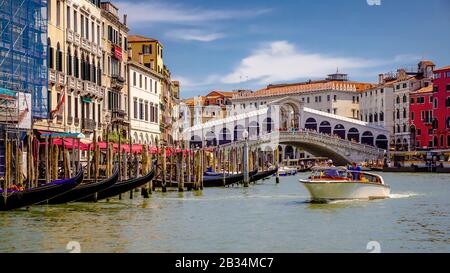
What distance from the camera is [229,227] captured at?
304 inches

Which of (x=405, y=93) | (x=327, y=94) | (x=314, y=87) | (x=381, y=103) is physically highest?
(x=314, y=87)

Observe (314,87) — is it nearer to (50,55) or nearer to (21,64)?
(50,55)

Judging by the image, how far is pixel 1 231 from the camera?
7.06 meters

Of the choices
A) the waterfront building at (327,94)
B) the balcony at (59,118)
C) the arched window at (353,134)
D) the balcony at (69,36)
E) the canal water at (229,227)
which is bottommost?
the canal water at (229,227)

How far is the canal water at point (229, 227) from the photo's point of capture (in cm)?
621

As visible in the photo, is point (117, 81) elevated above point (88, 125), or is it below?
above

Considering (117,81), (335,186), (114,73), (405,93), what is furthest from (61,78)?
(405,93)

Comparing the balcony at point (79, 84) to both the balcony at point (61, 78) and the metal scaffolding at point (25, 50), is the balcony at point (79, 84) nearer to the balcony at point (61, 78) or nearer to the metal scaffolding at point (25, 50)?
the balcony at point (61, 78)

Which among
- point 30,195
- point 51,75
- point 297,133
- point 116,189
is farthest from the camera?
point 297,133

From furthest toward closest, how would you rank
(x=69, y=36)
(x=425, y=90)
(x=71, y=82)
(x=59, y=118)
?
1. (x=425, y=90)
2. (x=71, y=82)
3. (x=69, y=36)
4. (x=59, y=118)

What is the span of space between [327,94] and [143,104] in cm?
2583

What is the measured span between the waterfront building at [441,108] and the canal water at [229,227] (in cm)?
2262

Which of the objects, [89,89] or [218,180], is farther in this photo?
[218,180]

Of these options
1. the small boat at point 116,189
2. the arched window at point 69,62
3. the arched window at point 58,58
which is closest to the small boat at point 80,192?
the small boat at point 116,189
